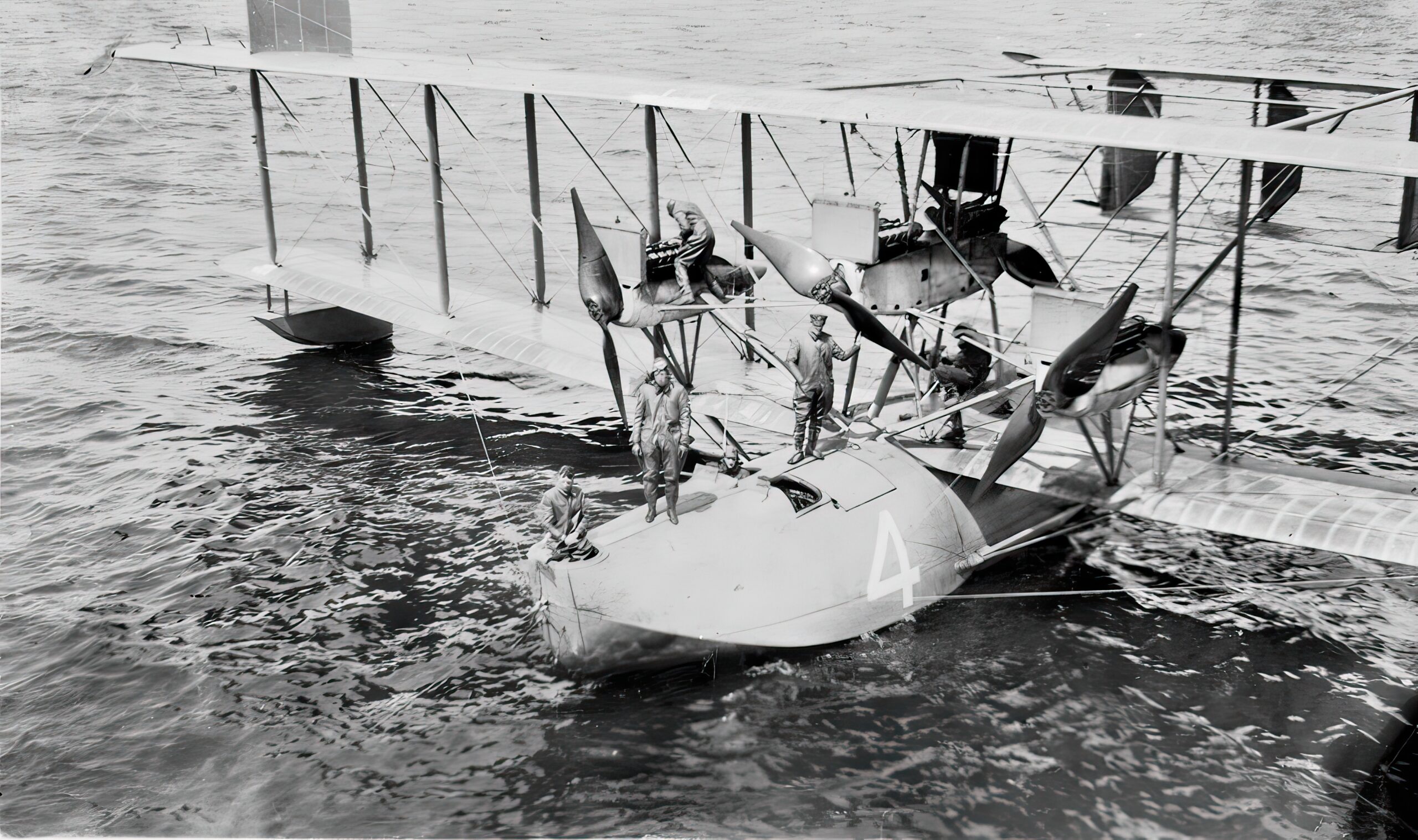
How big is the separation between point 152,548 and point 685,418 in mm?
7996

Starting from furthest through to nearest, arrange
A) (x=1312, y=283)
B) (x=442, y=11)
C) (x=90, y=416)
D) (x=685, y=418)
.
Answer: (x=442, y=11) < (x=1312, y=283) < (x=90, y=416) < (x=685, y=418)

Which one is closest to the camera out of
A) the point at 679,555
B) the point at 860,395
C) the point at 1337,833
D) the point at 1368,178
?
the point at 1337,833

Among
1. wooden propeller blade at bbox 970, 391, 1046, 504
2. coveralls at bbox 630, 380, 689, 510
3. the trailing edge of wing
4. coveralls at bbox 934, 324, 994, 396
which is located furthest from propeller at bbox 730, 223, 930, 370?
coveralls at bbox 630, 380, 689, 510

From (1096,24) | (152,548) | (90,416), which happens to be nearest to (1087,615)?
(152,548)

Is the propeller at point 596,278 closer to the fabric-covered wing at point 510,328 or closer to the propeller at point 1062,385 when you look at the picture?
the fabric-covered wing at point 510,328

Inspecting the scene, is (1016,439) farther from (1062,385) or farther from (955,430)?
(955,430)

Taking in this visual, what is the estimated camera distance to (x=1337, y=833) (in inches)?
417

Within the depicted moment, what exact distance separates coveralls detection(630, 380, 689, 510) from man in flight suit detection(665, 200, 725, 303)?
7.06 feet

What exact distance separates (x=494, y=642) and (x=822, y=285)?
18.2ft

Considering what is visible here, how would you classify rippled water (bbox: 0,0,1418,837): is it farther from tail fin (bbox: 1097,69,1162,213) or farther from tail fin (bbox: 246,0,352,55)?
tail fin (bbox: 246,0,352,55)

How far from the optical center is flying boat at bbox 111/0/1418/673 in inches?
477

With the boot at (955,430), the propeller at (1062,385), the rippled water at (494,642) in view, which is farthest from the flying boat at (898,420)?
the rippled water at (494,642)

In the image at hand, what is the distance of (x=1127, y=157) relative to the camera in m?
24.2

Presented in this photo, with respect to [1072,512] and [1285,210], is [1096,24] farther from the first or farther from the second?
[1072,512]
